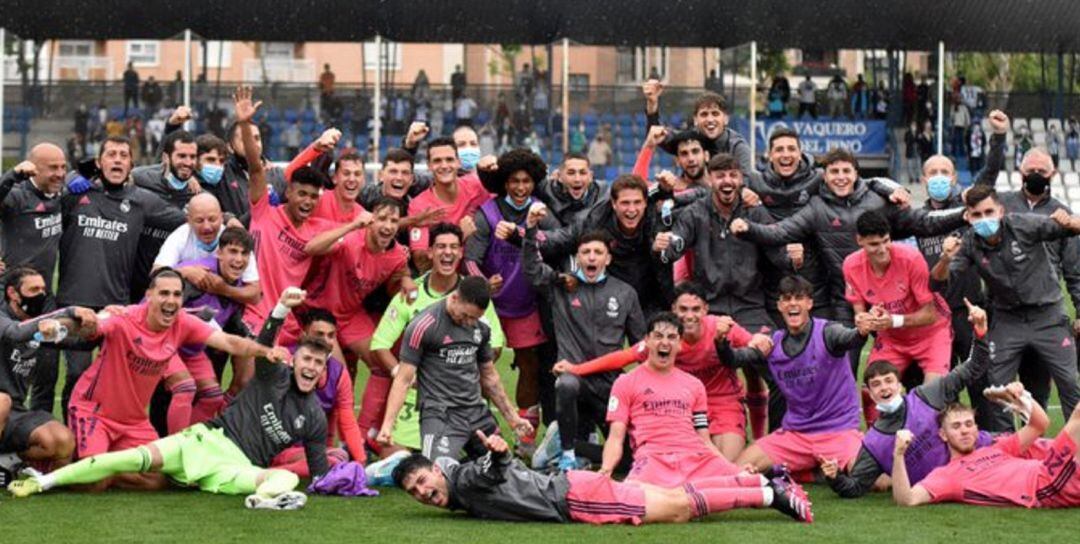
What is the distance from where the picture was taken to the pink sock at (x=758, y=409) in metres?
12.9

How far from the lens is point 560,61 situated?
118 feet

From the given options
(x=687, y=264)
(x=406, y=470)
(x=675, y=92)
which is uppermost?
(x=675, y=92)

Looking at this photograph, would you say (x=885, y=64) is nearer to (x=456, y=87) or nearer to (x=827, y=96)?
(x=827, y=96)

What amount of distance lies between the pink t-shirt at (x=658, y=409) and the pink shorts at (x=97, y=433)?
2.77 meters

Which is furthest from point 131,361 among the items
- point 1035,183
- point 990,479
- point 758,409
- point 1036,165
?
point 1036,165

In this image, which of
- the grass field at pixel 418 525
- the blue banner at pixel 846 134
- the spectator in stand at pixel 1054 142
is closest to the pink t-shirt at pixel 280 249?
the grass field at pixel 418 525

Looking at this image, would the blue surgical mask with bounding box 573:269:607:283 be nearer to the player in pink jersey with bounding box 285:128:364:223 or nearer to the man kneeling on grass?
the player in pink jersey with bounding box 285:128:364:223

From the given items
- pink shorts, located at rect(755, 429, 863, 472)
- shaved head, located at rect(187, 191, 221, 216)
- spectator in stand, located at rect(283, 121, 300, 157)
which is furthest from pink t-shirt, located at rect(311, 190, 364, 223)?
spectator in stand, located at rect(283, 121, 300, 157)

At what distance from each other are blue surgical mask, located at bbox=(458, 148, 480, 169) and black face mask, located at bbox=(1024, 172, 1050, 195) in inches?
143

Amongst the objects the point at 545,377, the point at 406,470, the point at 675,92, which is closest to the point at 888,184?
the point at 545,377

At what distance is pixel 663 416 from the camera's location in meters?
11.1

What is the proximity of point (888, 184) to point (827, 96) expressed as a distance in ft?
79.9

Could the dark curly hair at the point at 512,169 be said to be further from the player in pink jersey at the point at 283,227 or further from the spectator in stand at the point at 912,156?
the spectator in stand at the point at 912,156

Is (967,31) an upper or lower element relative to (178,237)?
upper
